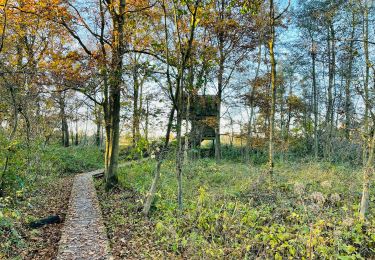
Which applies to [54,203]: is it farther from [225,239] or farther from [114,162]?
[225,239]

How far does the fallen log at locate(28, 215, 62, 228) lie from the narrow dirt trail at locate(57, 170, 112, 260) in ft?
0.82

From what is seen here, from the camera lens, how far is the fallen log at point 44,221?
6.45 meters

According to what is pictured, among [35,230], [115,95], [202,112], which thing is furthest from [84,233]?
[202,112]

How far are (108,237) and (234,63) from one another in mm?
12402

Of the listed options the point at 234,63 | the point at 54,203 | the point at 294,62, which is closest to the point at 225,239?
the point at 54,203

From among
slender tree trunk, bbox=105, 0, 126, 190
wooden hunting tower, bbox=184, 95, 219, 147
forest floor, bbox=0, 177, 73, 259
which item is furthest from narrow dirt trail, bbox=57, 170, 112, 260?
wooden hunting tower, bbox=184, 95, 219, 147

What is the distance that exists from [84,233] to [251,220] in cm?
343

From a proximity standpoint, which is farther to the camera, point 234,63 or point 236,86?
point 236,86

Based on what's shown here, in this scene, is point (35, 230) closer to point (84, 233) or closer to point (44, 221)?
point (84, 233)

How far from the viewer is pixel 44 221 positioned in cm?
667

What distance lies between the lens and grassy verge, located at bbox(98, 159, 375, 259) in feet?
13.6

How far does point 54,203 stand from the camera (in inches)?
348

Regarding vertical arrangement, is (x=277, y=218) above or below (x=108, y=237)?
above

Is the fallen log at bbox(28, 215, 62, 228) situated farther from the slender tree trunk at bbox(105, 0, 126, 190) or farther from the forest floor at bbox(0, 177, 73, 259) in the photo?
the slender tree trunk at bbox(105, 0, 126, 190)
